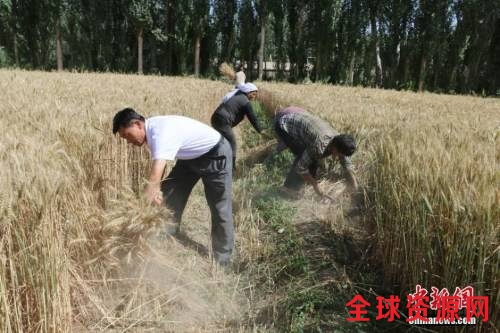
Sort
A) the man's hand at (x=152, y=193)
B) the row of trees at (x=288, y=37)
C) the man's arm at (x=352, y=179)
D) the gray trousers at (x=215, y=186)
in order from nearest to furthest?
the man's hand at (x=152, y=193) → the gray trousers at (x=215, y=186) → the man's arm at (x=352, y=179) → the row of trees at (x=288, y=37)

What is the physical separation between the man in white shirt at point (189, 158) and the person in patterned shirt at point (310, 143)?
127cm

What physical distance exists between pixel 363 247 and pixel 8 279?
9.84ft

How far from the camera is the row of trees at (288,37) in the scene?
25.5m

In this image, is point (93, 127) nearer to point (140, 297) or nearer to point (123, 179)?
point (123, 179)

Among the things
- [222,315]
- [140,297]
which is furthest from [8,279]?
[222,315]

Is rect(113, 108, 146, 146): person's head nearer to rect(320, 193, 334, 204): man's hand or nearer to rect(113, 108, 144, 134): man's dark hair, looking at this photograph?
rect(113, 108, 144, 134): man's dark hair

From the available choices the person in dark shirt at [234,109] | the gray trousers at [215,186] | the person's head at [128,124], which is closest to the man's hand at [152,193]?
the person's head at [128,124]

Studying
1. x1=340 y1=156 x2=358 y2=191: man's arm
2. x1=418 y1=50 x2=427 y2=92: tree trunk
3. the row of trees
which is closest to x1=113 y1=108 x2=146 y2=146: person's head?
x1=340 y1=156 x2=358 y2=191: man's arm

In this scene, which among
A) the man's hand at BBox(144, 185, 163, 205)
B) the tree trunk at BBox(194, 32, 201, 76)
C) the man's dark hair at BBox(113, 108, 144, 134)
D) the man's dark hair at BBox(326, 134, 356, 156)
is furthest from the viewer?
the tree trunk at BBox(194, 32, 201, 76)

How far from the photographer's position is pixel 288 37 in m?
29.4

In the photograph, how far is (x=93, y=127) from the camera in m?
3.31

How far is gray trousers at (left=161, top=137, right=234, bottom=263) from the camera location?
138 inches

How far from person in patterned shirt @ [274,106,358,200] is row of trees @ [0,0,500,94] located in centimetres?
2201

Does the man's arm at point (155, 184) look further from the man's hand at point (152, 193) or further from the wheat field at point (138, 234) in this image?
the wheat field at point (138, 234)
